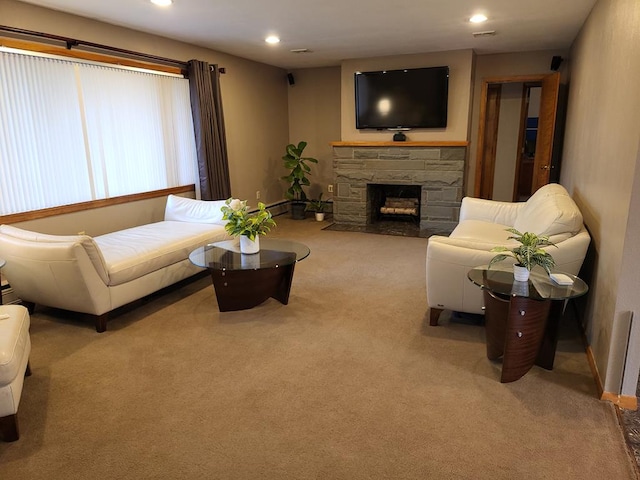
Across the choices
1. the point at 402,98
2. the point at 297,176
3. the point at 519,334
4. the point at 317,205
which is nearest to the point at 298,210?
the point at 317,205

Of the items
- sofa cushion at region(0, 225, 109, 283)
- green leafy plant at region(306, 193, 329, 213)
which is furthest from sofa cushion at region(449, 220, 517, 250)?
green leafy plant at region(306, 193, 329, 213)

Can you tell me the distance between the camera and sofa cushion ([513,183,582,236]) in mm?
2822

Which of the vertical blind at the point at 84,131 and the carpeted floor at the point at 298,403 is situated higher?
the vertical blind at the point at 84,131

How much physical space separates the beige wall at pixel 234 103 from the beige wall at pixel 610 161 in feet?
13.4

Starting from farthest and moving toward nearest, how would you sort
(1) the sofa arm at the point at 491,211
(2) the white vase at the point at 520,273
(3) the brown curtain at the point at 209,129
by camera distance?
1. (3) the brown curtain at the point at 209,129
2. (1) the sofa arm at the point at 491,211
3. (2) the white vase at the point at 520,273

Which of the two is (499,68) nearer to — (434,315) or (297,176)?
(297,176)

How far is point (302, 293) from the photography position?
152 inches

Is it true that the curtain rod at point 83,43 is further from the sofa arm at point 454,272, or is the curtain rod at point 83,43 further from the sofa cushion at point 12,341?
the sofa arm at point 454,272

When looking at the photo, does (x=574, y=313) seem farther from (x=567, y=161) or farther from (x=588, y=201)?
(x=567, y=161)

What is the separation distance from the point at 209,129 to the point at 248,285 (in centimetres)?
269

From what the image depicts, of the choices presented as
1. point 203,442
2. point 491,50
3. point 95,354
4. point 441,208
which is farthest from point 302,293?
point 491,50

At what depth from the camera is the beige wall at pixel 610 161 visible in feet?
7.04

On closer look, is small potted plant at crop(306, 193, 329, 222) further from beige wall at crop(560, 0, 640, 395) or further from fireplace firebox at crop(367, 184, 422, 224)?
beige wall at crop(560, 0, 640, 395)

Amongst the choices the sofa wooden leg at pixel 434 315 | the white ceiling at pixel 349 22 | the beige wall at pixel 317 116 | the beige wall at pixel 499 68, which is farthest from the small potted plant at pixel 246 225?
the beige wall at pixel 317 116
